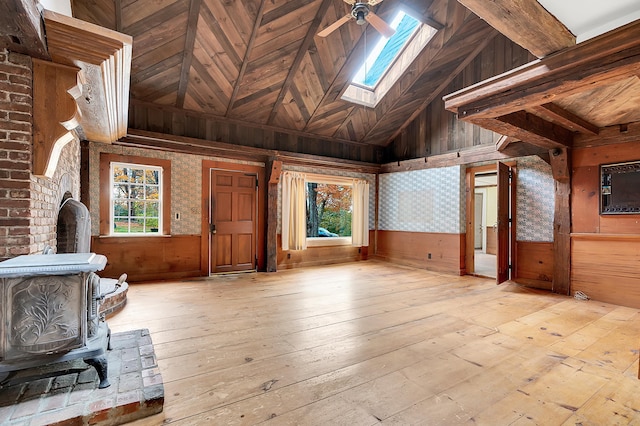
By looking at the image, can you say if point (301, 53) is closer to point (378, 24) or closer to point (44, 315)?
point (378, 24)

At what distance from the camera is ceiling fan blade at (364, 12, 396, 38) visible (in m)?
3.43

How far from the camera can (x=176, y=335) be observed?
2.70m

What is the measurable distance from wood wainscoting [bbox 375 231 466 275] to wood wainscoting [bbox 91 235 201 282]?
417 centimetres

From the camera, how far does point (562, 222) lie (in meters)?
4.37

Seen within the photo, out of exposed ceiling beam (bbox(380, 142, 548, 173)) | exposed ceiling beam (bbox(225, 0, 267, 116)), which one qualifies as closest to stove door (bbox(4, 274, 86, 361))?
exposed ceiling beam (bbox(225, 0, 267, 116))

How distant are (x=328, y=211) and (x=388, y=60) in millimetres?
3625

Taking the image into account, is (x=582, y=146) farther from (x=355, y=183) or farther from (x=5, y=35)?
(x=5, y=35)

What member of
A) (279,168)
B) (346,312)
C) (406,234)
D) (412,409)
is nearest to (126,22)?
(279,168)

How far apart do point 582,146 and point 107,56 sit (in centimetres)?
556

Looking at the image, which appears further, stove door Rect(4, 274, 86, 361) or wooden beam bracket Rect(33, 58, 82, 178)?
wooden beam bracket Rect(33, 58, 82, 178)

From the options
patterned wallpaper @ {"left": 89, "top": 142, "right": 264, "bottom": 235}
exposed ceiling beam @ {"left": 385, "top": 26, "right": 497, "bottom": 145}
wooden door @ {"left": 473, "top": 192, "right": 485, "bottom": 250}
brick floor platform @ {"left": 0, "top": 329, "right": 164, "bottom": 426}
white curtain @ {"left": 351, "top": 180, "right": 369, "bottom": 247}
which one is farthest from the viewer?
wooden door @ {"left": 473, "top": 192, "right": 485, "bottom": 250}

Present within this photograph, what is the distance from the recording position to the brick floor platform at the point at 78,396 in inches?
57.9

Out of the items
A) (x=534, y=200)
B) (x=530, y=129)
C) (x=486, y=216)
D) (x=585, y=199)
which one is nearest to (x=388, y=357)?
(x=530, y=129)

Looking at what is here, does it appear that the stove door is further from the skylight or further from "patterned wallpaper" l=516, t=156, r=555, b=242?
"patterned wallpaper" l=516, t=156, r=555, b=242
